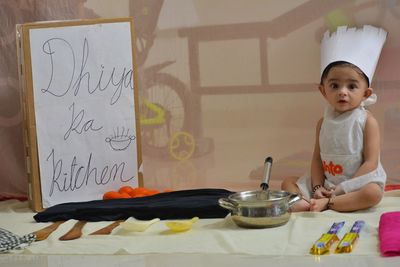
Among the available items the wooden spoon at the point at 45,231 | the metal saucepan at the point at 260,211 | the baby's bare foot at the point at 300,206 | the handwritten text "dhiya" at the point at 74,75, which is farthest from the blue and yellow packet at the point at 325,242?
the handwritten text "dhiya" at the point at 74,75

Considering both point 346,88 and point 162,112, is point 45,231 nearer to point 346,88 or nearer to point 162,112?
point 162,112

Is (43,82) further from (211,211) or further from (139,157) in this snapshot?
(211,211)

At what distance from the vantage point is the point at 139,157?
1.68 m

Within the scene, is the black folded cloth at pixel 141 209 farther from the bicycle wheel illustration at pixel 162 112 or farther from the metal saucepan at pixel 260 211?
the bicycle wheel illustration at pixel 162 112

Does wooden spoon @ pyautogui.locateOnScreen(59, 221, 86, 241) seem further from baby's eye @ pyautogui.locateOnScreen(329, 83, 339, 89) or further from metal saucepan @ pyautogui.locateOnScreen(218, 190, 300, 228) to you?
baby's eye @ pyautogui.locateOnScreen(329, 83, 339, 89)

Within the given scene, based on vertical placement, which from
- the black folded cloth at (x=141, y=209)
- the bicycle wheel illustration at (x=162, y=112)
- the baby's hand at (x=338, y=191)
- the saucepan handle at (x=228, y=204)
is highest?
the bicycle wheel illustration at (x=162, y=112)

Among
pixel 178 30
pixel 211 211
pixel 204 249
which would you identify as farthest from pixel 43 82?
pixel 204 249

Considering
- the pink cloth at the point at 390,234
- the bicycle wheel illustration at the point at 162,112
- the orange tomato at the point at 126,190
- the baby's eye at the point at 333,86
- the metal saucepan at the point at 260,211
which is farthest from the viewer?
the bicycle wheel illustration at the point at 162,112

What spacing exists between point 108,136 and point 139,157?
3.8 inches

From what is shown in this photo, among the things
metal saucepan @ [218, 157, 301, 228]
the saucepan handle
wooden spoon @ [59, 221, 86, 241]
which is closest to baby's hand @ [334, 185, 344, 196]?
metal saucepan @ [218, 157, 301, 228]

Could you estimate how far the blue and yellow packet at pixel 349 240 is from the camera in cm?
110

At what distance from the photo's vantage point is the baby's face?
1.49 metres

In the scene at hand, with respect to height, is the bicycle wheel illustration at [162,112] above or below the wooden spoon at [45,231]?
above

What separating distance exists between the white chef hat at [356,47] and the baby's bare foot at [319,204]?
1.02 feet
